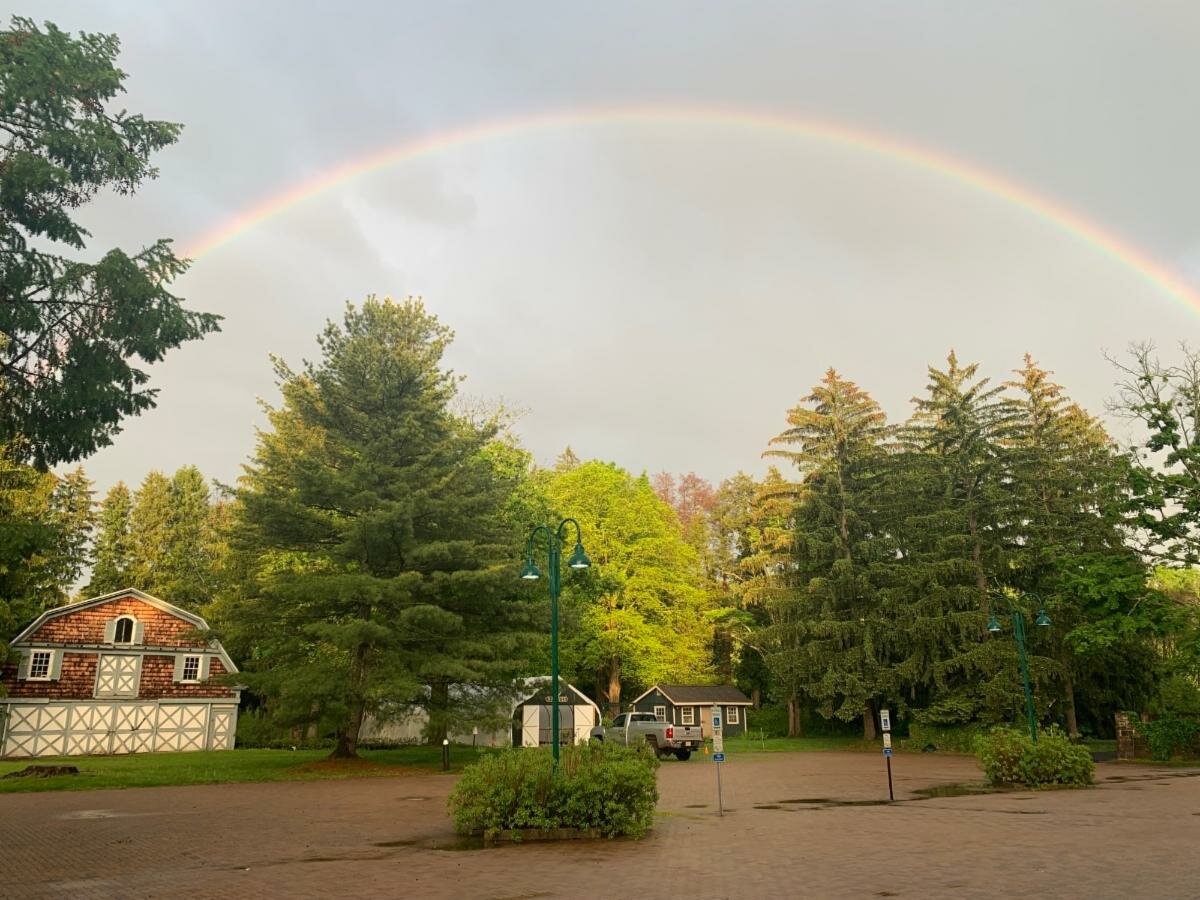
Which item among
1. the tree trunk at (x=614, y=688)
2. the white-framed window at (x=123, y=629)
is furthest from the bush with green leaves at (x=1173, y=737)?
the white-framed window at (x=123, y=629)

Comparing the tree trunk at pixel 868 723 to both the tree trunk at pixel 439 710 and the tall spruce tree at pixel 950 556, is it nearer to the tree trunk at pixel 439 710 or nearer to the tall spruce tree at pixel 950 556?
the tall spruce tree at pixel 950 556

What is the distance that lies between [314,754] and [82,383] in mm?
24619

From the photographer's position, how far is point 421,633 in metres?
27.0

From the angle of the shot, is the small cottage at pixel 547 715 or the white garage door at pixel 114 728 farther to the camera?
the small cottage at pixel 547 715

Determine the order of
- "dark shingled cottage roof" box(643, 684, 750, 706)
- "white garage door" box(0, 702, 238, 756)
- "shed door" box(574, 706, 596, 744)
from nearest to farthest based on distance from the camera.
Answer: "white garage door" box(0, 702, 238, 756), "shed door" box(574, 706, 596, 744), "dark shingled cottage roof" box(643, 684, 750, 706)

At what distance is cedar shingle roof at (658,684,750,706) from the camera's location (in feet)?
170

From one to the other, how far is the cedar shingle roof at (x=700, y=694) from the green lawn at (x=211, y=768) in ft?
60.1

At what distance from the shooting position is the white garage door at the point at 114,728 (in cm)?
3550

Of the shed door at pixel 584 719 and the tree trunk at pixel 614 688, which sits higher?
the tree trunk at pixel 614 688

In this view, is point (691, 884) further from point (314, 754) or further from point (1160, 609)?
point (314, 754)

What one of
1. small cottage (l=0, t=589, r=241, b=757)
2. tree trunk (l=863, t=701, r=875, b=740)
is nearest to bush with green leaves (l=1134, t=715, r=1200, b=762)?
tree trunk (l=863, t=701, r=875, b=740)

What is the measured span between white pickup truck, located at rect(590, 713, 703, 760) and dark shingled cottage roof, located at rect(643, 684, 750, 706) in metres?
14.7

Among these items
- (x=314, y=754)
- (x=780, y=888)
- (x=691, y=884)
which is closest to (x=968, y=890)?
(x=780, y=888)

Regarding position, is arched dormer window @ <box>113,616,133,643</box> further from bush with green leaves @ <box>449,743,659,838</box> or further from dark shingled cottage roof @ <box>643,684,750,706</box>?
bush with green leaves @ <box>449,743,659,838</box>
